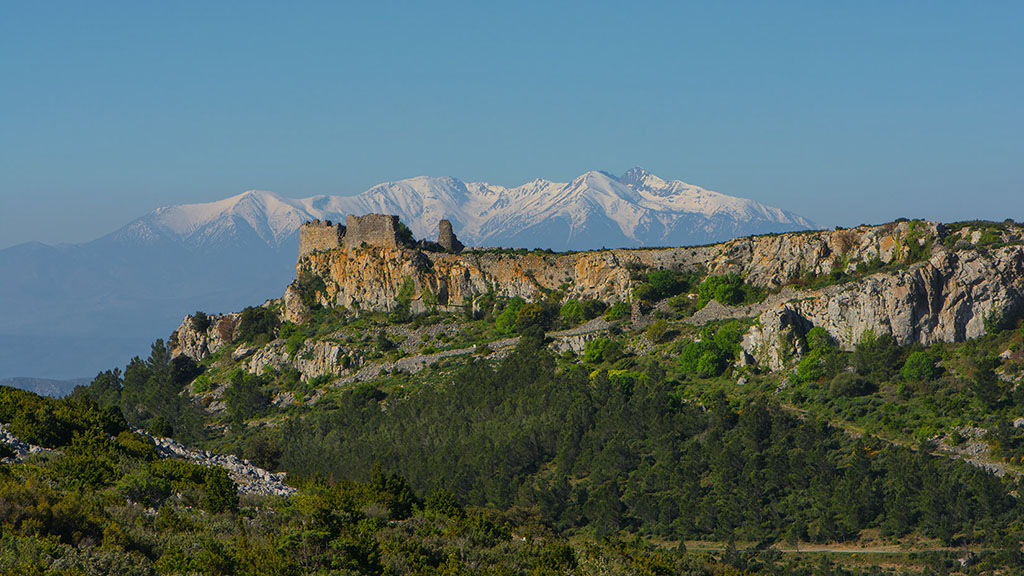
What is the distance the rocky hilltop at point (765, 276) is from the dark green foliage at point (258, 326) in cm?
158

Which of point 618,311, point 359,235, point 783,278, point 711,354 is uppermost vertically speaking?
point 359,235

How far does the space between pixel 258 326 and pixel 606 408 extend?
1746 inches

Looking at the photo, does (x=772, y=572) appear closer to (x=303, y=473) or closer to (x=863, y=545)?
(x=863, y=545)

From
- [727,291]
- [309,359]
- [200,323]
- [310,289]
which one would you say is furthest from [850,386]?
[200,323]

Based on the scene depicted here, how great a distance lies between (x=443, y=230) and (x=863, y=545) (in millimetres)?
62347

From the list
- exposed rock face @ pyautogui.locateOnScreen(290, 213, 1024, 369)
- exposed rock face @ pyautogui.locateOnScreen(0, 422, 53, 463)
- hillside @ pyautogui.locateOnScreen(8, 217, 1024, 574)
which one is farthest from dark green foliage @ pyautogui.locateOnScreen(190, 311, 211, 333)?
exposed rock face @ pyautogui.locateOnScreen(0, 422, 53, 463)

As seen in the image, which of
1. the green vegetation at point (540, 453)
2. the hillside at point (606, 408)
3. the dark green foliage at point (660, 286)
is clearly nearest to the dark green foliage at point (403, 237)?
the hillside at point (606, 408)

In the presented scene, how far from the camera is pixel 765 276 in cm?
8431

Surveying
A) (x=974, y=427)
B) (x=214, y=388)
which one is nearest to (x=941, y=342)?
(x=974, y=427)

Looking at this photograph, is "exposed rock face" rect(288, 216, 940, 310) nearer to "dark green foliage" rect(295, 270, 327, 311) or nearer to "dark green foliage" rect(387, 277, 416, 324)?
"dark green foliage" rect(387, 277, 416, 324)

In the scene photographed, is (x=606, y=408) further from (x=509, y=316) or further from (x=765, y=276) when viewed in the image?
(x=509, y=316)

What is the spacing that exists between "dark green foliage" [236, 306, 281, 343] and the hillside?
0.27 m

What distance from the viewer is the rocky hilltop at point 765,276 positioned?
73.4 m

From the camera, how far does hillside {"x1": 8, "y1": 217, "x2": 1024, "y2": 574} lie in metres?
37.5
